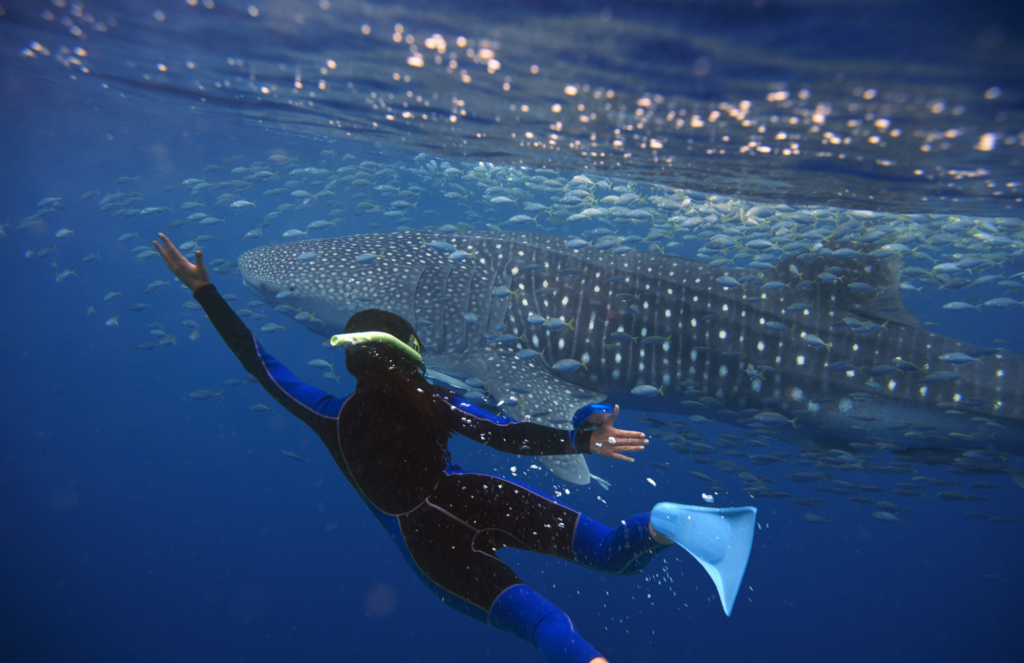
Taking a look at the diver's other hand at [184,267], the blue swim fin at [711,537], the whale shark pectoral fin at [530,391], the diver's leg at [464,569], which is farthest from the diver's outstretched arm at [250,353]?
the whale shark pectoral fin at [530,391]

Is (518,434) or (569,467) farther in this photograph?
(569,467)

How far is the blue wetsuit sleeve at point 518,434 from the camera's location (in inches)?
102

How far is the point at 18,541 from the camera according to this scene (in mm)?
11922

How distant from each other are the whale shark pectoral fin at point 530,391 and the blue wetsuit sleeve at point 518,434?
2089 millimetres

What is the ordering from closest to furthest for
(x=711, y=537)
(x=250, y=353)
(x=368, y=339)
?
(x=368, y=339)
(x=711, y=537)
(x=250, y=353)

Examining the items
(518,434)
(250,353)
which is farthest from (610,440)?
(250,353)

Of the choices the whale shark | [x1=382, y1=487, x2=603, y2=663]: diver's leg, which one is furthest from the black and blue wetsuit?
the whale shark

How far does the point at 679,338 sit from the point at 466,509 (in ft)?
13.7

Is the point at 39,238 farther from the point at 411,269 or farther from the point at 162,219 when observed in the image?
the point at 411,269

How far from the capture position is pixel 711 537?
2398mm

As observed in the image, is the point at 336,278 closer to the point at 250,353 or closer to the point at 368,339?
the point at 250,353

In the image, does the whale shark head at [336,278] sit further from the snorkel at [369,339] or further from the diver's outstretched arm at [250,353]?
the snorkel at [369,339]

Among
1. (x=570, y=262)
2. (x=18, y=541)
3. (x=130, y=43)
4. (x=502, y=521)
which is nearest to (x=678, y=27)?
(x=570, y=262)

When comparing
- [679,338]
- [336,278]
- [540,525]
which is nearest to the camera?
[540,525]
